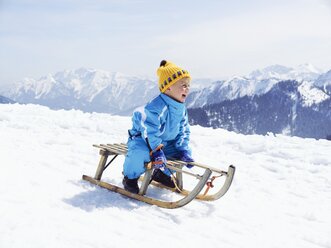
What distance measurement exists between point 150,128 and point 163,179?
1171mm

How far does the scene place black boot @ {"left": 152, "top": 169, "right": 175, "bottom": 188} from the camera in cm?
570

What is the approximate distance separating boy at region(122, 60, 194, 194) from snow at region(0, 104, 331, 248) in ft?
1.51

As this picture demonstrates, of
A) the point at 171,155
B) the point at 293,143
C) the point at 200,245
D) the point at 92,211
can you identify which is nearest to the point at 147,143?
the point at 171,155

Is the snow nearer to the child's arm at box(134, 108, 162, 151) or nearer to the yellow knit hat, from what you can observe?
the child's arm at box(134, 108, 162, 151)

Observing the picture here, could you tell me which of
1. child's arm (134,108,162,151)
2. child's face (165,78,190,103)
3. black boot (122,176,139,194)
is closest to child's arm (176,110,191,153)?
child's face (165,78,190,103)

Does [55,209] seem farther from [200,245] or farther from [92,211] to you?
[200,245]

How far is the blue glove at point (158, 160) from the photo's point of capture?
474 cm

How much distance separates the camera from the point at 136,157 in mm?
4977

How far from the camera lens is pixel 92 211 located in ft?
13.8

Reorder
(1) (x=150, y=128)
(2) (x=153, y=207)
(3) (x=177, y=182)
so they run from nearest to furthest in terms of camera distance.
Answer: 1. (2) (x=153, y=207)
2. (1) (x=150, y=128)
3. (3) (x=177, y=182)

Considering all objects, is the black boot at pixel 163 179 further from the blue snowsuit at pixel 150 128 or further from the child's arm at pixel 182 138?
the blue snowsuit at pixel 150 128

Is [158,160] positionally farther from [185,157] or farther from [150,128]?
[185,157]

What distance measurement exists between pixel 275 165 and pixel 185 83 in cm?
354

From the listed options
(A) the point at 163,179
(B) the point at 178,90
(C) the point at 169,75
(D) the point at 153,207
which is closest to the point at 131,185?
(D) the point at 153,207
